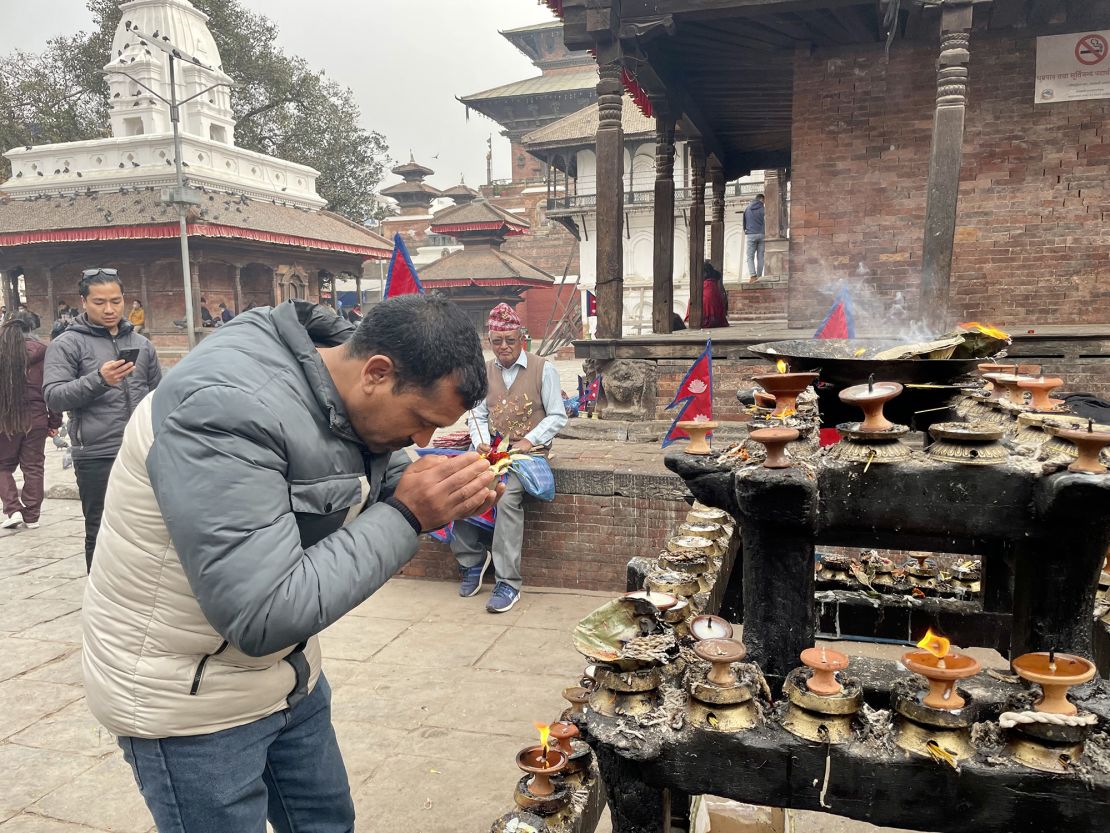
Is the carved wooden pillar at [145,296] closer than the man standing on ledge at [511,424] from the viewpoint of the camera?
No

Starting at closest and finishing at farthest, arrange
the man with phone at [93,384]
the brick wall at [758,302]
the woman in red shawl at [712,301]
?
the man with phone at [93,384] < the woman in red shawl at [712,301] < the brick wall at [758,302]

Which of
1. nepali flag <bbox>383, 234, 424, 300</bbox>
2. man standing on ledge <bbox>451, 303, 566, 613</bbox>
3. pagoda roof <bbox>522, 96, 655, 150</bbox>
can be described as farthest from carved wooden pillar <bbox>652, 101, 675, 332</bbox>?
pagoda roof <bbox>522, 96, 655, 150</bbox>

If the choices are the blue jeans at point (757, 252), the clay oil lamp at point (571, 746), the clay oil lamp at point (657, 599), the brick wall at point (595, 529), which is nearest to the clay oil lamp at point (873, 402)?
the clay oil lamp at point (657, 599)

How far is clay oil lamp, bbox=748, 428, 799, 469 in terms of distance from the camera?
5.10 feet

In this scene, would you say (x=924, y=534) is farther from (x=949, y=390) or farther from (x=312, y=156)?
(x=312, y=156)

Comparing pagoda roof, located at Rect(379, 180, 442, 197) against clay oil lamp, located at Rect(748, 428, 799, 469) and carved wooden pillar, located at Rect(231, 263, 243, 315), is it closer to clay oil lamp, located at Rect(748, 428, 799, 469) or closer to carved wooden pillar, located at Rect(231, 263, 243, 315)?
carved wooden pillar, located at Rect(231, 263, 243, 315)

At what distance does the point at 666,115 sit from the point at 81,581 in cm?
766

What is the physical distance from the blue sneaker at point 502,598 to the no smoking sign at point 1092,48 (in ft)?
24.8

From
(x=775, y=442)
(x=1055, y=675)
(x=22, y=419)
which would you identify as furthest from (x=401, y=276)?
(x=22, y=419)

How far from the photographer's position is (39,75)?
28766 millimetres

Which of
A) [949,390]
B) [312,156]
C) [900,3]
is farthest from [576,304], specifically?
[949,390]

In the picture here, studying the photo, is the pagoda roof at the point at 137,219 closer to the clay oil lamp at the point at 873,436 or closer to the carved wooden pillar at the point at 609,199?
the carved wooden pillar at the point at 609,199

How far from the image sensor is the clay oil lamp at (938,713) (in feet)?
4.66

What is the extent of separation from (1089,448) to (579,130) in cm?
2884
